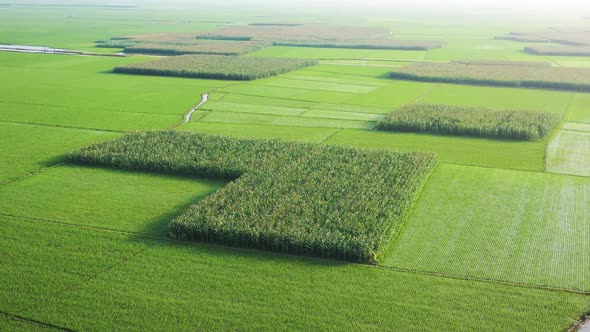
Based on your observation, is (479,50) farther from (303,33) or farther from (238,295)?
(238,295)

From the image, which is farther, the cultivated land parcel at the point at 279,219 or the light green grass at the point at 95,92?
the light green grass at the point at 95,92

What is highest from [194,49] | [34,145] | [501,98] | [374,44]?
[194,49]

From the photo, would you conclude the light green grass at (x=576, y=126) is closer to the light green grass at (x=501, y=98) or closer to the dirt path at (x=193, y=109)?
the light green grass at (x=501, y=98)

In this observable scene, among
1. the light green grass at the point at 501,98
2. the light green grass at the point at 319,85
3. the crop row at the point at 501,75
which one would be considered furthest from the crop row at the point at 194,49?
the light green grass at the point at 501,98

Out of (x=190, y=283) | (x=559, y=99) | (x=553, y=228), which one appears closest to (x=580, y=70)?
(x=559, y=99)

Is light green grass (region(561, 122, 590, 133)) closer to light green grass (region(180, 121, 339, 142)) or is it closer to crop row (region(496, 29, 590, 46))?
light green grass (region(180, 121, 339, 142))

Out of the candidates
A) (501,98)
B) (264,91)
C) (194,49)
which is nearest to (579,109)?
(501,98)

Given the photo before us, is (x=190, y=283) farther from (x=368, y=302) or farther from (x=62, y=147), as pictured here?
(x=62, y=147)
